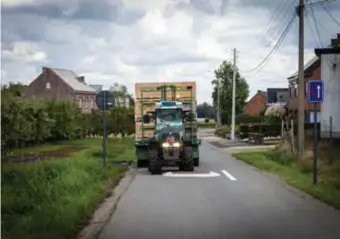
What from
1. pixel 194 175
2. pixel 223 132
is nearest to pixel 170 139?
pixel 194 175

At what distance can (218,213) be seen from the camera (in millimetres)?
14406

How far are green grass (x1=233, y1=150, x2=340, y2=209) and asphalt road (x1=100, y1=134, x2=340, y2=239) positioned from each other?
0.43 metres

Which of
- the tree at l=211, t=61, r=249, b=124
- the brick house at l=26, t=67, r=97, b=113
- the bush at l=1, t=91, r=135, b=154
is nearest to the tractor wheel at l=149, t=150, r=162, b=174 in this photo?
the bush at l=1, t=91, r=135, b=154

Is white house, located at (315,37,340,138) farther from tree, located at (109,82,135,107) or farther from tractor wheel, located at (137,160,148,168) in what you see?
tree, located at (109,82,135,107)

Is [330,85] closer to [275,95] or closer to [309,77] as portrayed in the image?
[309,77]

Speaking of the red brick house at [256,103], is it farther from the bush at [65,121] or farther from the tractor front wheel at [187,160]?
the tractor front wheel at [187,160]

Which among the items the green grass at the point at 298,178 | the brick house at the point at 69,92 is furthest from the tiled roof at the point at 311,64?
the green grass at the point at 298,178

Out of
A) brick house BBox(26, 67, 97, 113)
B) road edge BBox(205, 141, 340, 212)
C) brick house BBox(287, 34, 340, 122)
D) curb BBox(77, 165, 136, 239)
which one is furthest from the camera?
brick house BBox(26, 67, 97, 113)

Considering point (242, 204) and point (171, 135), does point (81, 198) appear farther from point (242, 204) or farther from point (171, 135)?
point (171, 135)

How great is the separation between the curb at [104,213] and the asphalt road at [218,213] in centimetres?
17

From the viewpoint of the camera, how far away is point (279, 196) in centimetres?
1823

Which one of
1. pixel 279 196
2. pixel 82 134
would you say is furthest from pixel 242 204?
pixel 82 134

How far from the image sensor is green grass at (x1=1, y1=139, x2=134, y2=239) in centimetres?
1118

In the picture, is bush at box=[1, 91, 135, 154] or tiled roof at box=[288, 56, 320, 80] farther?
tiled roof at box=[288, 56, 320, 80]
